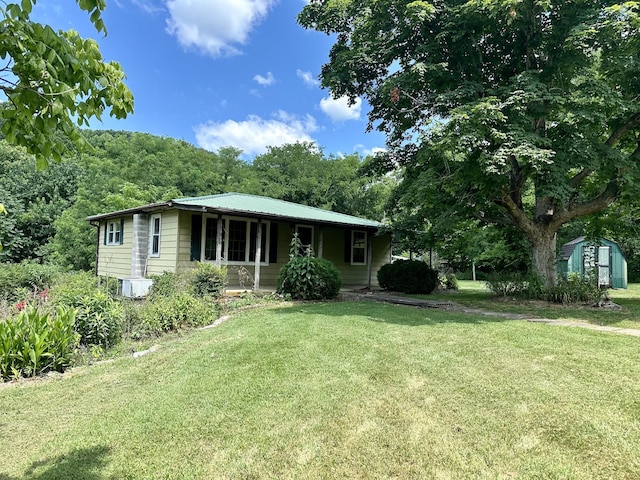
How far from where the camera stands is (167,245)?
1217 centimetres

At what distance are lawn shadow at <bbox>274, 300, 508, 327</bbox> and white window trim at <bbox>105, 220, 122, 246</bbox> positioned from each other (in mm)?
9553

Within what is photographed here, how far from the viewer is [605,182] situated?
1080 cm

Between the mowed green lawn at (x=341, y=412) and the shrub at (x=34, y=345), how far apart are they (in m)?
0.30

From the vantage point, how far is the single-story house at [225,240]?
Answer: 11.8 metres

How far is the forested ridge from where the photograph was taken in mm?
20797

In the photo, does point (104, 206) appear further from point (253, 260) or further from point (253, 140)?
point (253, 140)

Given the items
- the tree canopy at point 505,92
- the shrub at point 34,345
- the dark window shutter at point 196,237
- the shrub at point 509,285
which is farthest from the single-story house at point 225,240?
the shrub at point 34,345

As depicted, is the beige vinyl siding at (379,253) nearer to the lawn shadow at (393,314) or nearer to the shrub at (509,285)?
the shrub at (509,285)

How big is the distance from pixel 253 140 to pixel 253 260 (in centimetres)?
2651

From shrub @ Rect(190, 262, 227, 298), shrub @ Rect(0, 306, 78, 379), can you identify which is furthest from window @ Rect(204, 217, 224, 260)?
shrub @ Rect(0, 306, 78, 379)

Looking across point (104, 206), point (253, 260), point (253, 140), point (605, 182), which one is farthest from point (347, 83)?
point (253, 140)

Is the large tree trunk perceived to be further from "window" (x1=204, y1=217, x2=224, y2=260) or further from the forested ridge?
the forested ridge

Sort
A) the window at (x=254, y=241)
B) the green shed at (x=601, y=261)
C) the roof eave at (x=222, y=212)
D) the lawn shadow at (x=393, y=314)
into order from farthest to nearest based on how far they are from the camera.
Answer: the green shed at (x=601, y=261) < the window at (x=254, y=241) < the roof eave at (x=222, y=212) < the lawn shadow at (x=393, y=314)

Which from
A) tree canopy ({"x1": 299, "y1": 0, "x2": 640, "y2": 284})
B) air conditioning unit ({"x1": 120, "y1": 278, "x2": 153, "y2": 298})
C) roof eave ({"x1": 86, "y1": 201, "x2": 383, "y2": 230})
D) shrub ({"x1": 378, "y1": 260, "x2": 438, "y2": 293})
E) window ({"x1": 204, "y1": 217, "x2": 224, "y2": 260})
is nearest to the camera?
tree canopy ({"x1": 299, "y1": 0, "x2": 640, "y2": 284})
